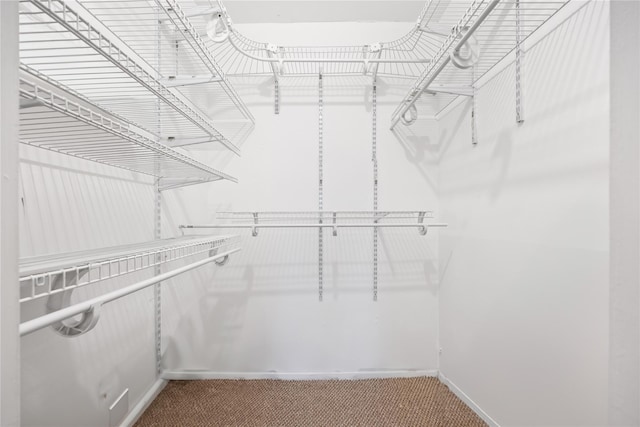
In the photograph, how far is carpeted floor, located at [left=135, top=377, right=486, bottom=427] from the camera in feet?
4.28

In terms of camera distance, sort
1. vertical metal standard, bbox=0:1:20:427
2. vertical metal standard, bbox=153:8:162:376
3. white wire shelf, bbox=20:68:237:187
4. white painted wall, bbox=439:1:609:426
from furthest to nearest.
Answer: vertical metal standard, bbox=153:8:162:376
white painted wall, bbox=439:1:609:426
white wire shelf, bbox=20:68:237:187
vertical metal standard, bbox=0:1:20:427

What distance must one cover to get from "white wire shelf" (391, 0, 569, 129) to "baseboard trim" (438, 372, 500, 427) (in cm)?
147

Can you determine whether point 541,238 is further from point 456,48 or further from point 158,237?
point 158,237

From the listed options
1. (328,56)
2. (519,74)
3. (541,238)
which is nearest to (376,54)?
(328,56)

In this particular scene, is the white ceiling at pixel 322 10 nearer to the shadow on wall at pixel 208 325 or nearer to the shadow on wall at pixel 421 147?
the shadow on wall at pixel 421 147

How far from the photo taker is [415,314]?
1.65m

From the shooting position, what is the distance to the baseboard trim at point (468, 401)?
124 cm

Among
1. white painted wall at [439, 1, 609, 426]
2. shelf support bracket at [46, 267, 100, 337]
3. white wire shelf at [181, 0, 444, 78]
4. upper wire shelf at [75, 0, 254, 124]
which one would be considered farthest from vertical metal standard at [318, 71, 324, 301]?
shelf support bracket at [46, 267, 100, 337]

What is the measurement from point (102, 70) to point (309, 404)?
5.64ft

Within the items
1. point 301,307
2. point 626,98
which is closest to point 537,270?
point 626,98

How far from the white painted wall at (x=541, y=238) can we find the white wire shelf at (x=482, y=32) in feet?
0.33

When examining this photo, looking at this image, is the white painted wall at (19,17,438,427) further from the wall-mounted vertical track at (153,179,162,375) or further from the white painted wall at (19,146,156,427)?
the white painted wall at (19,146,156,427)

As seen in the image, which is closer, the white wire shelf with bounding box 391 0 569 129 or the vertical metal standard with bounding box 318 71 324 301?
the white wire shelf with bounding box 391 0 569 129

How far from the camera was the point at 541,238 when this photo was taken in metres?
0.98
